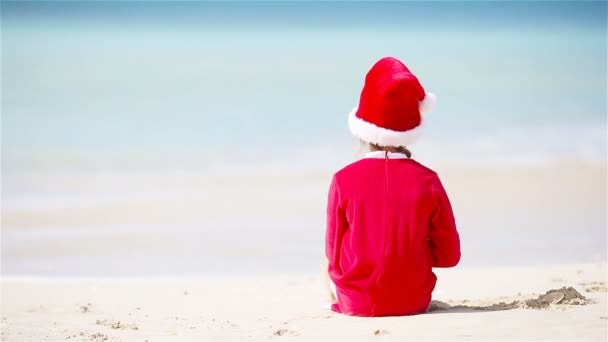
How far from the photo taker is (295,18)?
21016mm

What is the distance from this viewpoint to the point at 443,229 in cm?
399

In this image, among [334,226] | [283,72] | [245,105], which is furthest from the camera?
[283,72]

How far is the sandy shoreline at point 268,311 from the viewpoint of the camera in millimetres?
3846

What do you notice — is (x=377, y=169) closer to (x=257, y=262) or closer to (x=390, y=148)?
(x=390, y=148)

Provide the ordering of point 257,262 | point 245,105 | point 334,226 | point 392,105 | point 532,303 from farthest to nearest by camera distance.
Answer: point 245,105 → point 257,262 → point 532,303 → point 334,226 → point 392,105

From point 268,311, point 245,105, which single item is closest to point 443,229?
point 268,311

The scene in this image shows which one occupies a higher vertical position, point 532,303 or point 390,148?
point 390,148

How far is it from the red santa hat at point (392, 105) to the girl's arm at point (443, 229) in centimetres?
25

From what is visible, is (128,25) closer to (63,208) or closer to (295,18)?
(295,18)

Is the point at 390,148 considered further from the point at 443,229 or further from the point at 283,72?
the point at 283,72

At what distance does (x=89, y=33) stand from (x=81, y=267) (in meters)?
14.1

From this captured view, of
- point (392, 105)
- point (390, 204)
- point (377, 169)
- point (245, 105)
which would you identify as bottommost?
point (390, 204)

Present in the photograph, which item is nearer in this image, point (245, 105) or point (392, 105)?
point (392, 105)

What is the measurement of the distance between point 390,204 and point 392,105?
408mm
